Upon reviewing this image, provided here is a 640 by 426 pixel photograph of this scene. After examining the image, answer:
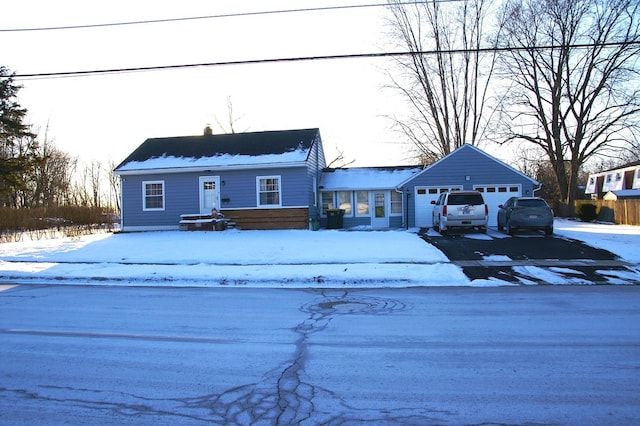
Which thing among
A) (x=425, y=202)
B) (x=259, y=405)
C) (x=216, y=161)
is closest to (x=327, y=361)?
(x=259, y=405)

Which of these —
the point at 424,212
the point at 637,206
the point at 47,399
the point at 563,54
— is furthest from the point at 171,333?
the point at 563,54

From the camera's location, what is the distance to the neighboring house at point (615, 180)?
178ft

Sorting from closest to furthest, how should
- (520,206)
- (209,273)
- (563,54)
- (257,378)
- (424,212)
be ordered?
1. (257,378)
2. (209,273)
3. (520,206)
4. (424,212)
5. (563,54)

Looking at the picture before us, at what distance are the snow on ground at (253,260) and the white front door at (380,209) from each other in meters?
6.11

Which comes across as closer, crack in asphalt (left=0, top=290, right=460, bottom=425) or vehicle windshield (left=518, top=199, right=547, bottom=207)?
crack in asphalt (left=0, top=290, right=460, bottom=425)

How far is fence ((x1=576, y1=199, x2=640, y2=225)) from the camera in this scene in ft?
91.2

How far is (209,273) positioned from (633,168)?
58.3 metres

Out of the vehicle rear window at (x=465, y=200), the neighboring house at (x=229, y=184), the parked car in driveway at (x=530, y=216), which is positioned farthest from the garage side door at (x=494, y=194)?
the neighboring house at (x=229, y=184)

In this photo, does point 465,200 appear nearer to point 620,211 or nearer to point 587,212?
point 620,211

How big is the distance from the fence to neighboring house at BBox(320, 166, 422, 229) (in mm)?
13524

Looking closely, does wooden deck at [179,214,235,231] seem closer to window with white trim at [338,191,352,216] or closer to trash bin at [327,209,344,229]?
trash bin at [327,209,344,229]

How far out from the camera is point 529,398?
421 cm

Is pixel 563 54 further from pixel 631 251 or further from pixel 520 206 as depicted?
pixel 631 251

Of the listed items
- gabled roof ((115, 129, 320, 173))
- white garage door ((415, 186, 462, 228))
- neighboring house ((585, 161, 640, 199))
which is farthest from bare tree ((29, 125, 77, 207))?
neighboring house ((585, 161, 640, 199))
